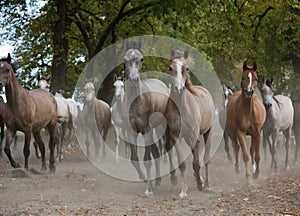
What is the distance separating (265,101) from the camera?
1342 centimetres

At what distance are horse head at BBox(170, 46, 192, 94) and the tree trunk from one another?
10.5 metres

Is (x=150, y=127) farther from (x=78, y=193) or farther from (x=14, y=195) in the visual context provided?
(x=14, y=195)

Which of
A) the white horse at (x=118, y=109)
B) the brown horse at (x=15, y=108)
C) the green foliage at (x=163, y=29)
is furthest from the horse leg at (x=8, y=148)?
the green foliage at (x=163, y=29)

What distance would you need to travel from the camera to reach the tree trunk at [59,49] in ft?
62.8

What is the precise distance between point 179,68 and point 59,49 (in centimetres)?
1093

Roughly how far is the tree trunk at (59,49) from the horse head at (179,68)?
10496 mm

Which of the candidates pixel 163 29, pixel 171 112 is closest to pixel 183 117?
pixel 171 112

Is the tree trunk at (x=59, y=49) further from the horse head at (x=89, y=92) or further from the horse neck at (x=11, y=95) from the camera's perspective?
the horse neck at (x=11, y=95)

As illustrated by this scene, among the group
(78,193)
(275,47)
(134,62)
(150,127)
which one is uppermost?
(275,47)

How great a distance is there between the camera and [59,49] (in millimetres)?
18875

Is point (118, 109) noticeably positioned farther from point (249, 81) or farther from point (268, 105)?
point (249, 81)

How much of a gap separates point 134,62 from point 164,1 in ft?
27.0

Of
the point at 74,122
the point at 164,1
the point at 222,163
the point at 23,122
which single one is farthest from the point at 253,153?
the point at 74,122

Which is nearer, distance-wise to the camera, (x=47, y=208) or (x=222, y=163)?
(x=47, y=208)
